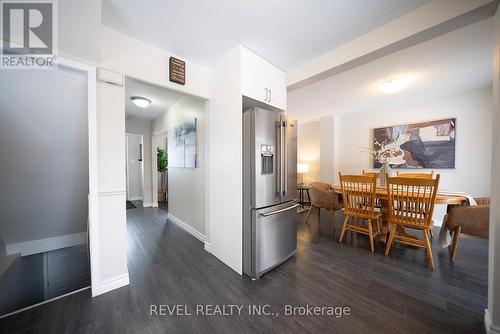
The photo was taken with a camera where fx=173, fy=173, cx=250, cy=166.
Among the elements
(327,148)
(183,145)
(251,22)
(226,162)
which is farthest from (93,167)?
(327,148)

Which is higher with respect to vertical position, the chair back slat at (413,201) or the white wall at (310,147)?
the white wall at (310,147)

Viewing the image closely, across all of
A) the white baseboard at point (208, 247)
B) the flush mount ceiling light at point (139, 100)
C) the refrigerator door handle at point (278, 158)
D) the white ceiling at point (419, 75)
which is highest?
the white ceiling at point (419, 75)

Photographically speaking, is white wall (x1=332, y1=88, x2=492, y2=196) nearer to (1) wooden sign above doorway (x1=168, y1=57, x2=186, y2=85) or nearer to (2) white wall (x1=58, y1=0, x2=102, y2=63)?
(1) wooden sign above doorway (x1=168, y1=57, x2=186, y2=85)

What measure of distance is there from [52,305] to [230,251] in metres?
1.62

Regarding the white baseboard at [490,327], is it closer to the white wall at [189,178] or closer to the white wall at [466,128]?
the white wall at [189,178]

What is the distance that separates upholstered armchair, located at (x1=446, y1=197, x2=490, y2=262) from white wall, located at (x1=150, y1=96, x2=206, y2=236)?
11.1ft

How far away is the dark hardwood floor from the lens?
133 centimetres

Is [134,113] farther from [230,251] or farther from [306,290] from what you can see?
[306,290]

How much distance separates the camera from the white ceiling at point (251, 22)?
57.5 inches

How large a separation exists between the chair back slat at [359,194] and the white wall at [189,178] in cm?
226

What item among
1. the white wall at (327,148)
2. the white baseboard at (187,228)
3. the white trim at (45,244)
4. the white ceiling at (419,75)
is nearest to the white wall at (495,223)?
the white ceiling at (419,75)

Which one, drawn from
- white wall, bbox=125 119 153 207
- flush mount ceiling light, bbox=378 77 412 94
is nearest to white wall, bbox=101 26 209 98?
flush mount ceiling light, bbox=378 77 412 94

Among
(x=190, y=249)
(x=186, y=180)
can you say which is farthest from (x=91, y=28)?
(x=190, y=249)

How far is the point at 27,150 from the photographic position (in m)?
2.05
